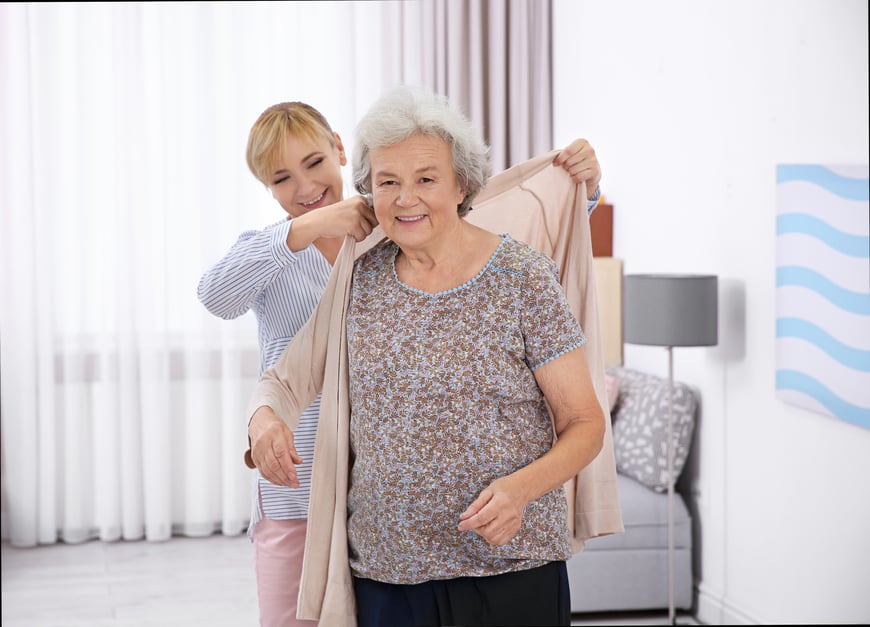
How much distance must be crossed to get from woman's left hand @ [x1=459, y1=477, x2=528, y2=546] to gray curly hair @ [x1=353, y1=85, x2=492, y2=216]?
0.53 metres

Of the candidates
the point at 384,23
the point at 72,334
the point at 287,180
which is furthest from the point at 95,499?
the point at 287,180

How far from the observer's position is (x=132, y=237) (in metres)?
4.87

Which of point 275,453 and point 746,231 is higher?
point 746,231

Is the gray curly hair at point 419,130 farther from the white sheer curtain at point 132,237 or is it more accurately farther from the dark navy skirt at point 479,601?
the white sheer curtain at point 132,237

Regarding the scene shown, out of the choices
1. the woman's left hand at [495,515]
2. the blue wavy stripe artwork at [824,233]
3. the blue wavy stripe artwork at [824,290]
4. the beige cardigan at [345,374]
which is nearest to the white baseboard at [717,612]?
the blue wavy stripe artwork at [824,290]

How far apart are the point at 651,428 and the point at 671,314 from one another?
576 millimetres

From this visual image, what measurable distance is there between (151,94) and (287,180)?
3.30 m

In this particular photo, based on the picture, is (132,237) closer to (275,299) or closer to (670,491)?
(670,491)

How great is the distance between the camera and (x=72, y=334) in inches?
192

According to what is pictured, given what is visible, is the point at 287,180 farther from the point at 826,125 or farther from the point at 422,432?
the point at 826,125

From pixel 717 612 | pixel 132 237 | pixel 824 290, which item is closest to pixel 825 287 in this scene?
pixel 824 290

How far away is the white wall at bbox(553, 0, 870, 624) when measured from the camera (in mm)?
2799

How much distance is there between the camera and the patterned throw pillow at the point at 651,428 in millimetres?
3645

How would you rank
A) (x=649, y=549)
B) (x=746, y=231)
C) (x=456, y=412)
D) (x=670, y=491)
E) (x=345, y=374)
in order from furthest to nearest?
(x=649, y=549), (x=670, y=491), (x=746, y=231), (x=345, y=374), (x=456, y=412)
